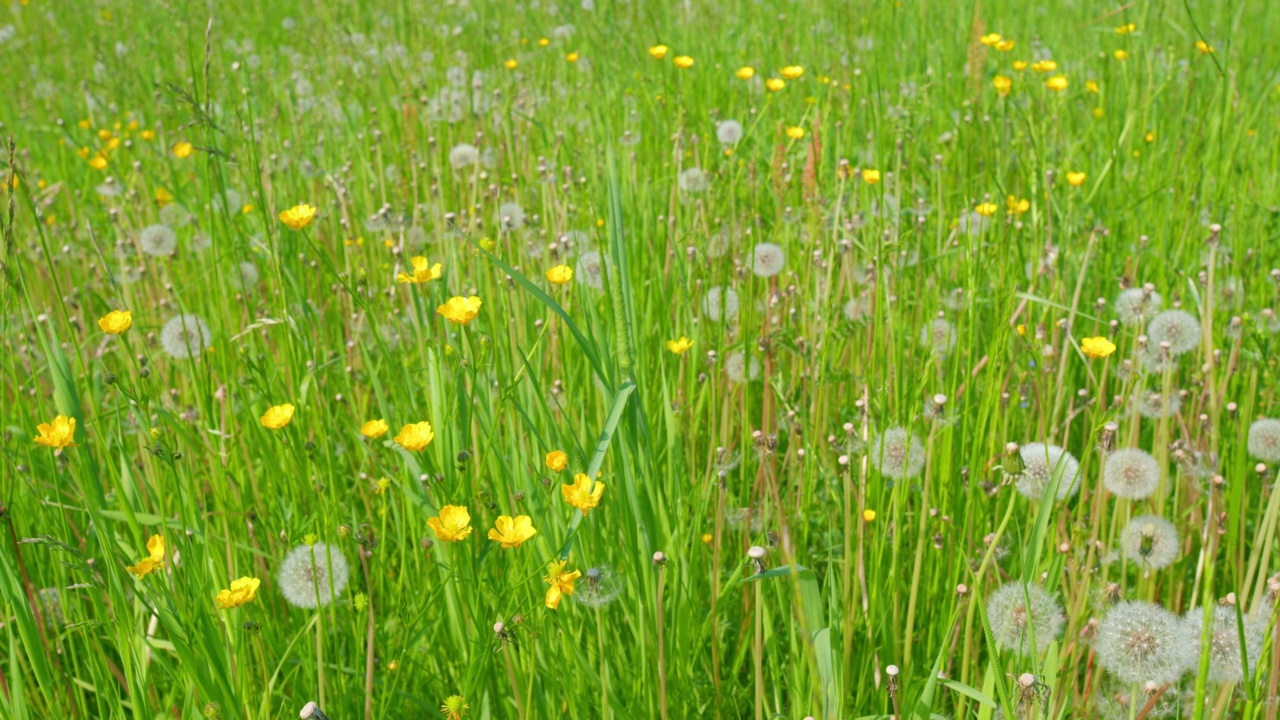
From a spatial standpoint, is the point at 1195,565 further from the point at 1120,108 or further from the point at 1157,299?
the point at 1120,108

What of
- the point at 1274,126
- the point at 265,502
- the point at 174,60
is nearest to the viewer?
the point at 265,502

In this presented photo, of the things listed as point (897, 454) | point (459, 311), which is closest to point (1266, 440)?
point (897, 454)

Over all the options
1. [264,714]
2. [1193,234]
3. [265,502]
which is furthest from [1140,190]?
[264,714]

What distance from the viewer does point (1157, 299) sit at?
180 centimetres

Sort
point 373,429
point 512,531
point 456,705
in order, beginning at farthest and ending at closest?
point 373,429, point 512,531, point 456,705

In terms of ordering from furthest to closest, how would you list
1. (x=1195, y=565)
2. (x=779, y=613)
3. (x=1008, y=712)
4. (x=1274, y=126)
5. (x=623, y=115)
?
(x=623, y=115), (x=1274, y=126), (x=1195, y=565), (x=779, y=613), (x=1008, y=712)

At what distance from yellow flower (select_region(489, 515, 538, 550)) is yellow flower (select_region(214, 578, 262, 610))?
26 centimetres

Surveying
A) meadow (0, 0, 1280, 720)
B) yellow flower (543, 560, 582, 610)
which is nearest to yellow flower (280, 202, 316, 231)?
meadow (0, 0, 1280, 720)

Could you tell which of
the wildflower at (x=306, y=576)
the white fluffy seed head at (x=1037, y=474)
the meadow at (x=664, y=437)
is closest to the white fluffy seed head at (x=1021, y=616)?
the meadow at (x=664, y=437)

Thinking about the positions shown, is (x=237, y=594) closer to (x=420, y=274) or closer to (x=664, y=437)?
(x=420, y=274)

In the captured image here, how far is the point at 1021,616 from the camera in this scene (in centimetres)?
117

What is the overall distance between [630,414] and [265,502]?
849 millimetres

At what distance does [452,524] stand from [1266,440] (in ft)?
4.23

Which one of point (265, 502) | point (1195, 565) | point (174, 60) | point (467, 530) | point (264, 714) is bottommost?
point (1195, 565)
